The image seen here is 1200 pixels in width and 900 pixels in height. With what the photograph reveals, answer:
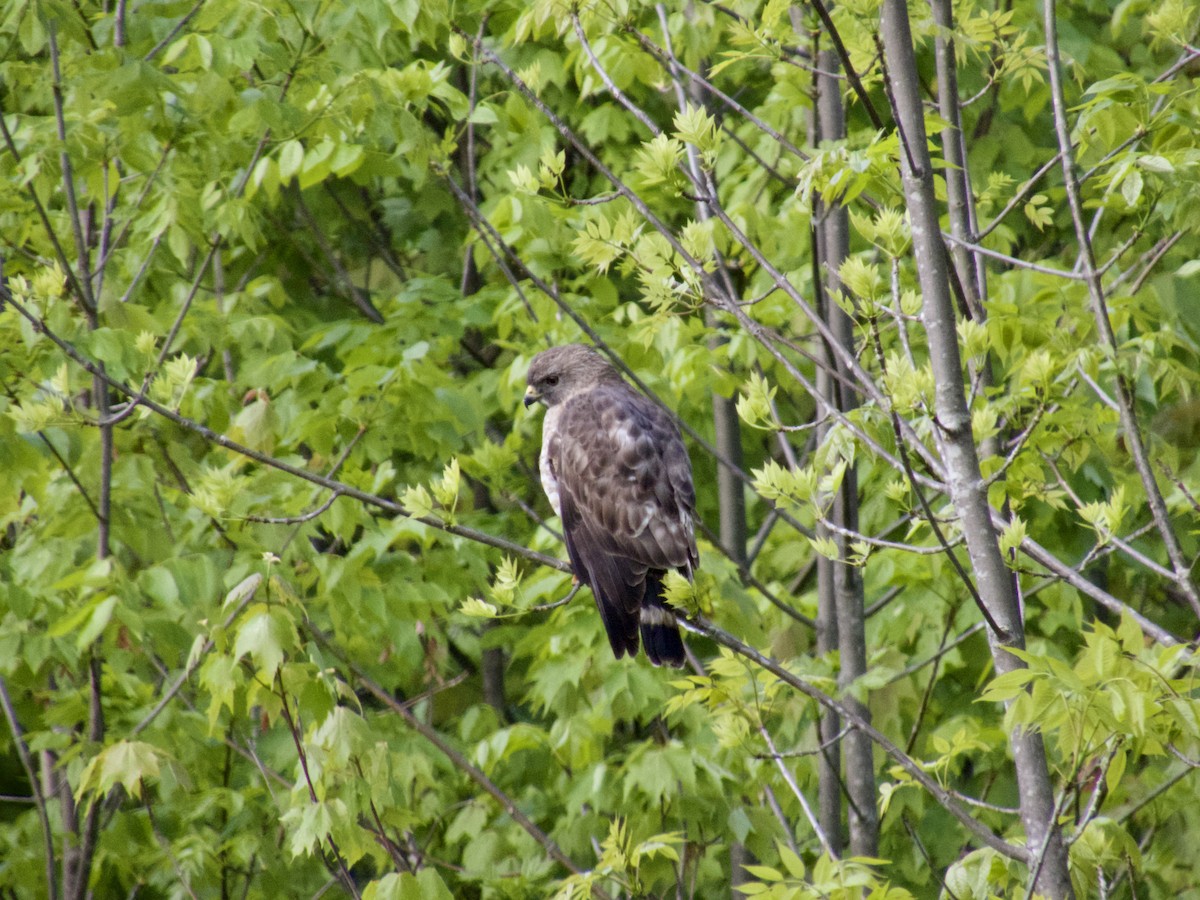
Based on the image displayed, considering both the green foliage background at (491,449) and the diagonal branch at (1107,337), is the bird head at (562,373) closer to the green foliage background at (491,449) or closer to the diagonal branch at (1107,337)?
the green foliage background at (491,449)

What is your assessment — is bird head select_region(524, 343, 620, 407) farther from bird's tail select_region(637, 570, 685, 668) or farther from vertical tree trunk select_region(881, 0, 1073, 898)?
vertical tree trunk select_region(881, 0, 1073, 898)

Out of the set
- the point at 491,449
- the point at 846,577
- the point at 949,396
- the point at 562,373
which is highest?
the point at 949,396

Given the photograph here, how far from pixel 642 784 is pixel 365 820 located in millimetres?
823

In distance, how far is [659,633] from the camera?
3.68m

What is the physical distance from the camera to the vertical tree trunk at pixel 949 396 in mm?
2414

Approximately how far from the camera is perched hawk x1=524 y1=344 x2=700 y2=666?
371 centimetres

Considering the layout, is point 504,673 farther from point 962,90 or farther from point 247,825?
point 962,90

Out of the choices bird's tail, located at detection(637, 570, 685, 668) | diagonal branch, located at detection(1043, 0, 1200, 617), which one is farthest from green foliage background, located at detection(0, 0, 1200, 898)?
bird's tail, located at detection(637, 570, 685, 668)

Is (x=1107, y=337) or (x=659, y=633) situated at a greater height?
(x=1107, y=337)

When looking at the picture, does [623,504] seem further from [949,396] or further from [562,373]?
[949,396]

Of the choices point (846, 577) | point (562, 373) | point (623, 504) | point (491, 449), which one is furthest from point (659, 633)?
point (562, 373)

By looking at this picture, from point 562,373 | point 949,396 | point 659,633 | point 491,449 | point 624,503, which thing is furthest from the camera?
point 562,373

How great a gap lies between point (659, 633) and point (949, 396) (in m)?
1.46

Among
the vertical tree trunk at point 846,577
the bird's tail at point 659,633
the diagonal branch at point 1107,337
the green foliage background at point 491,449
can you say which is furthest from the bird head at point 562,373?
the diagonal branch at point 1107,337
